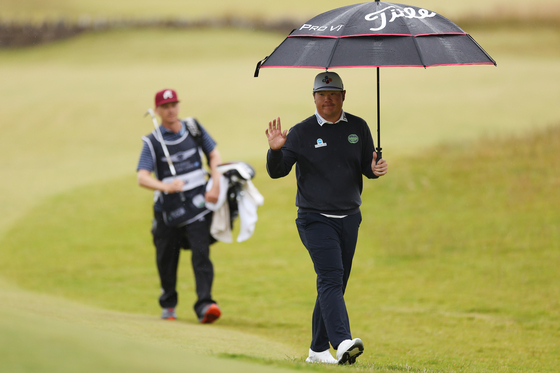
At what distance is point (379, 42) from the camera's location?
495 cm

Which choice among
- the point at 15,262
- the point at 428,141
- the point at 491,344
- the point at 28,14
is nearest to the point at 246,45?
the point at 28,14

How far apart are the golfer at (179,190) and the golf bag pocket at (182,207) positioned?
1cm

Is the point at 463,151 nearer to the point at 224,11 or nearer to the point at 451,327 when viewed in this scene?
the point at 451,327

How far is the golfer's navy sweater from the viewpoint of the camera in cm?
500

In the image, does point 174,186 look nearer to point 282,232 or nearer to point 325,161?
point 325,161

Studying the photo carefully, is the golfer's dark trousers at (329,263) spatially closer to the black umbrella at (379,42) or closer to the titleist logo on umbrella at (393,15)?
the black umbrella at (379,42)

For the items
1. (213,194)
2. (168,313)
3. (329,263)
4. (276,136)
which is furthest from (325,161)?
(168,313)

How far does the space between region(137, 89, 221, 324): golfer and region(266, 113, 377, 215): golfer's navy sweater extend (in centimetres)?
230

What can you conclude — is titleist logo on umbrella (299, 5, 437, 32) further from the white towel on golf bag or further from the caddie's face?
the white towel on golf bag

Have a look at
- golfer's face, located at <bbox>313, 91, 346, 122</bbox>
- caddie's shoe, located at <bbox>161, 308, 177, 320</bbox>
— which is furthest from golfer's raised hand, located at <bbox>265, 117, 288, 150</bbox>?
caddie's shoe, located at <bbox>161, 308, 177, 320</bbox>

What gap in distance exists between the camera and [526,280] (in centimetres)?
909

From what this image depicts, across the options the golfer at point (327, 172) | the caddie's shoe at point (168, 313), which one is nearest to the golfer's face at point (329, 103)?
the golfer at point (327, 172)

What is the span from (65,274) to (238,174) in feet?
14.2

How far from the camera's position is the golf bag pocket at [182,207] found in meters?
7.18
